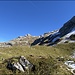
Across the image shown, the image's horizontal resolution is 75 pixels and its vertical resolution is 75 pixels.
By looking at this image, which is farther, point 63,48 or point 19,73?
point 63,48

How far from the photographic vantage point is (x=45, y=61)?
2853 cm

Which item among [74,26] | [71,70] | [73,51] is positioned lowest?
[71,70]

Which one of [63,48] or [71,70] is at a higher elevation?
[63,48]

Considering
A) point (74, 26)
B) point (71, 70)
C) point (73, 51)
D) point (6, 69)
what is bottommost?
point (71, 70)

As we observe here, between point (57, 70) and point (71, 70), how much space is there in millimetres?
3636

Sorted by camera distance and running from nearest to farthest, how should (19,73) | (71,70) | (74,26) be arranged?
(19,73), (71,70), (74,26)

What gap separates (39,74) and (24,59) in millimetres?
4330

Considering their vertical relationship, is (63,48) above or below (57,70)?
above

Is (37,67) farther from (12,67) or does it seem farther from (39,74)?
(12,67)

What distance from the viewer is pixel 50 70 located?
83.6 ft

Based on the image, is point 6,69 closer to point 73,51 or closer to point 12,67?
point 12,67

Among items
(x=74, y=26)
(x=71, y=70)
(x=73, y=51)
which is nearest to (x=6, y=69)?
(x=71, y=70)

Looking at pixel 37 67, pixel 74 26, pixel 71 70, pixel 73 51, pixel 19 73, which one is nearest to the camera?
pixel 19 73

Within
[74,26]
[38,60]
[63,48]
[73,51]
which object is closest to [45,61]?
[38,60]
